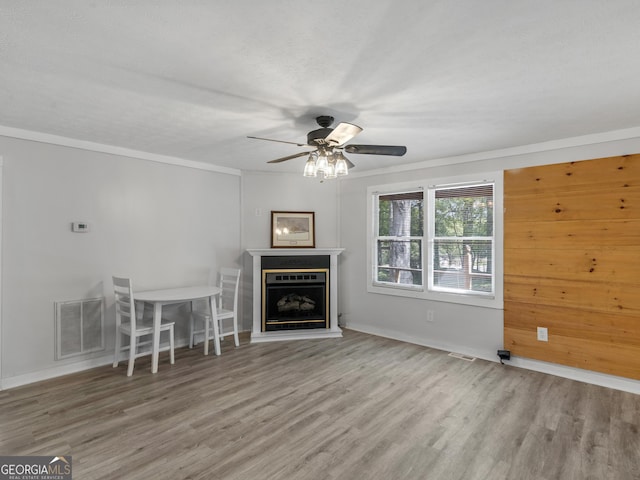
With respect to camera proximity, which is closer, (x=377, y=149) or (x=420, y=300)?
(x=377, y=149)

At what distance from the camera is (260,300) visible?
4.83m

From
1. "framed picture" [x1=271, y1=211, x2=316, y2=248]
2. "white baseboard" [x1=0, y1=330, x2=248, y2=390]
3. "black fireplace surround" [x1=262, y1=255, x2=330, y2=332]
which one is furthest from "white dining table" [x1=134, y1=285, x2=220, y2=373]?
"framed picture" [x1=271, y1=211, x2=316, y2=248]

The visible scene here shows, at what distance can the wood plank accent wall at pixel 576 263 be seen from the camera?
326cm

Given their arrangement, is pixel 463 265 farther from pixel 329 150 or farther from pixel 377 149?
pixel 329 150

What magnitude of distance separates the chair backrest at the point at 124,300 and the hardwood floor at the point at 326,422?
56 cm

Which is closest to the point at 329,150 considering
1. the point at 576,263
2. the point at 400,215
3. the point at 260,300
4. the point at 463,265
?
the point at 400,215

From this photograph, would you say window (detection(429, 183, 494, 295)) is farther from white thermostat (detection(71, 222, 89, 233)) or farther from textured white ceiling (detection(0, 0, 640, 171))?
white thermostat (detection(71, 222, 89, 233))

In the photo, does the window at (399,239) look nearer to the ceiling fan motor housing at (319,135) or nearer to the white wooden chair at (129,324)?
the ceiling fan motor housing at (319,135)

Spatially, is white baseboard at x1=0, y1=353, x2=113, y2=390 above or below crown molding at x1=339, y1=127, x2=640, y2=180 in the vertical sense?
below

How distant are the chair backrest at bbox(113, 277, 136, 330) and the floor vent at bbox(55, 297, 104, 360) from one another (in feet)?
0.82

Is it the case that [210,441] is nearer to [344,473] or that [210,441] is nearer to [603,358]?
[344,473]

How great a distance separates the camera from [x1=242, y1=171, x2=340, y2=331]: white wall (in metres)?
5.20

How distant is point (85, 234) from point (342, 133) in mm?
2995

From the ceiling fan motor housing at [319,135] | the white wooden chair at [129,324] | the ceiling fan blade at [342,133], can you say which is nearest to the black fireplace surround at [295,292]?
the white wooden chair at [129,324]
